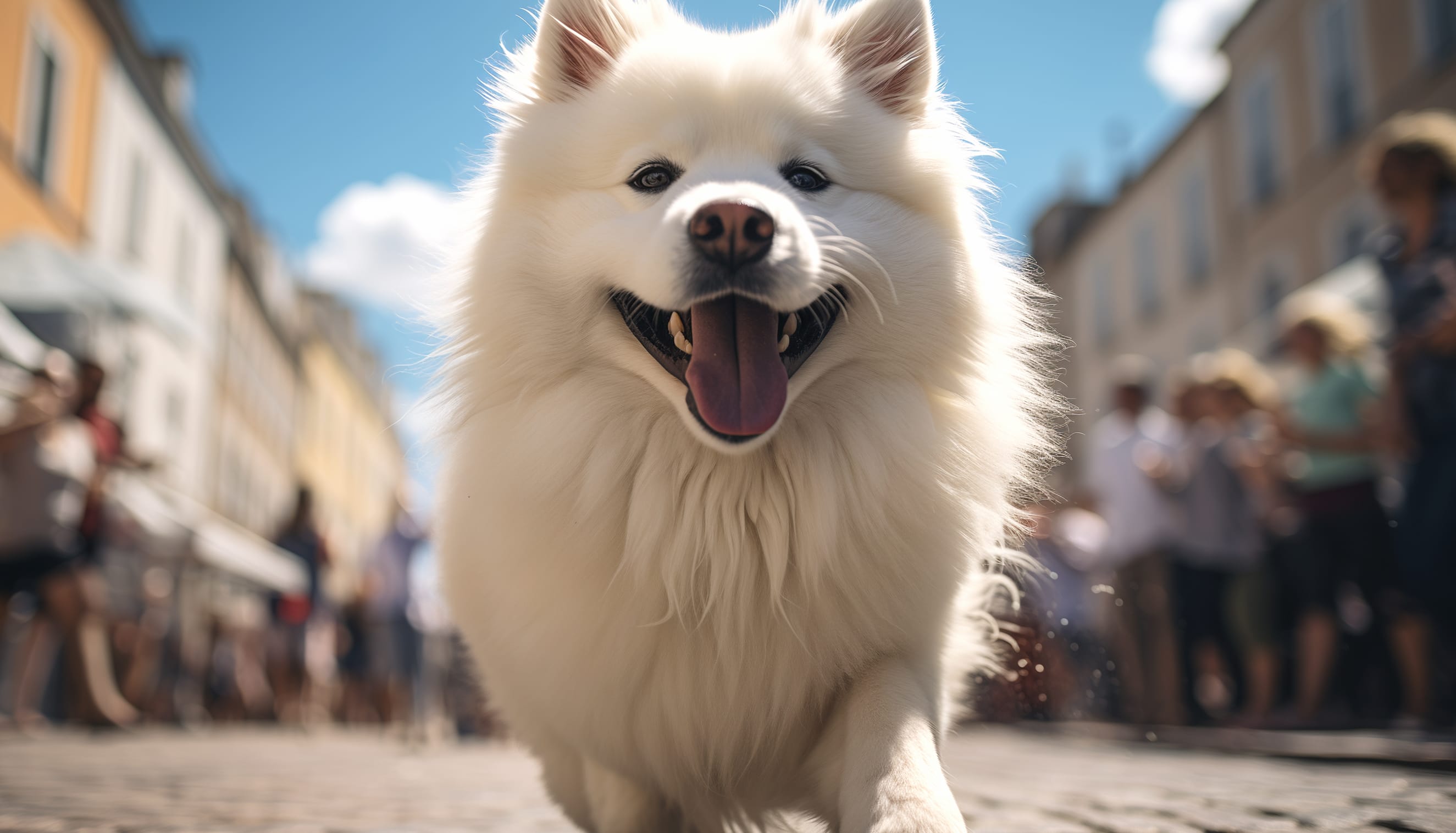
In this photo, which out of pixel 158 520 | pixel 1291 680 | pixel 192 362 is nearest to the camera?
pixel 1291 680

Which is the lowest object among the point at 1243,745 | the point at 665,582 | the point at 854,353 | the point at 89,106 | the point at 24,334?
the point at 1243,745

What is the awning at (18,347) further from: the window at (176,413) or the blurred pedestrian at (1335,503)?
the window at (176,413)

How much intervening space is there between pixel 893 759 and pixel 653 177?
1463mm

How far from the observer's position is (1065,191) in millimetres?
42469

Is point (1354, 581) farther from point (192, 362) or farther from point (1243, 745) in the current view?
point (192, 362)

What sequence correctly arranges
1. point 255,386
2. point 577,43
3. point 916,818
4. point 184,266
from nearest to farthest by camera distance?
point 916,818 < point 577,43 < point 184,266 < point 255,386

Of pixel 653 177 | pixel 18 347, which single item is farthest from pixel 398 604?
pixel 653 177

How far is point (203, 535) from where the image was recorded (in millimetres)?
14297

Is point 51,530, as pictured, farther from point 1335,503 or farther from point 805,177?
point 1335,503

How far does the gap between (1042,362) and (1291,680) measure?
21.8ft

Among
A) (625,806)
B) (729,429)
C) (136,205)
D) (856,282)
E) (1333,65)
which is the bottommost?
(625,806)

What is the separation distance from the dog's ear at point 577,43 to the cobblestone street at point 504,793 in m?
2.17

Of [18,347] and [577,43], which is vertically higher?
[18,347]

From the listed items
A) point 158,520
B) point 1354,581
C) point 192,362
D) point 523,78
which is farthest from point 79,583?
point 192,362
